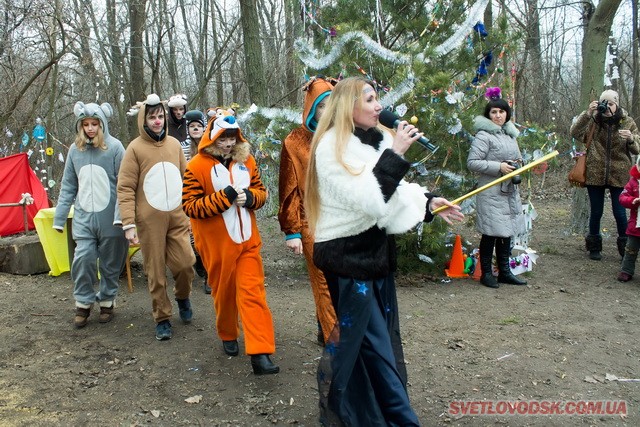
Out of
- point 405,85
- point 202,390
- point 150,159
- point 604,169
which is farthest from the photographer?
point 604,169

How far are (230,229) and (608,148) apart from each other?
5.03 m

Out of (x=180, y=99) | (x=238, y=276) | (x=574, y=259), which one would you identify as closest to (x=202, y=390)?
(x=238, y=276)

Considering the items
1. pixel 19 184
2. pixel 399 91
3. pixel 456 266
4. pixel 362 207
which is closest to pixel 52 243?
pixel 19 184

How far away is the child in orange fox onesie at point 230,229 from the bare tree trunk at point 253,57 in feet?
15.2

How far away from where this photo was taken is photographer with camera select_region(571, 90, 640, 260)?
6875mm

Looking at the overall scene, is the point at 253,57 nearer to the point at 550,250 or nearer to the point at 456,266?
the point at 456,266

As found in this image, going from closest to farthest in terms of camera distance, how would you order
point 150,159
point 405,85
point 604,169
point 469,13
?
point 150,159 → point 405,85 → point 469,13 → point 604,169

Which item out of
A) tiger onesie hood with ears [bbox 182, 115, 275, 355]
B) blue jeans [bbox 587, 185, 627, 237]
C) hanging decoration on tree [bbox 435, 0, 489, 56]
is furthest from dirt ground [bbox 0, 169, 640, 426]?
hanging decoration on tree [bbox 435, 0, 489, 56]

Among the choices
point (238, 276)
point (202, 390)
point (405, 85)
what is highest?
point (405, 85)

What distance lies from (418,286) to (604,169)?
2758 mm

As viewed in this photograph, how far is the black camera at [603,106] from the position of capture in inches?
266

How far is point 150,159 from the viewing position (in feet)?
16.4

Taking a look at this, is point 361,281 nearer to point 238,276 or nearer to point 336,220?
point 336,220

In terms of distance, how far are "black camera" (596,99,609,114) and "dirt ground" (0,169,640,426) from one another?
190 centimetres
